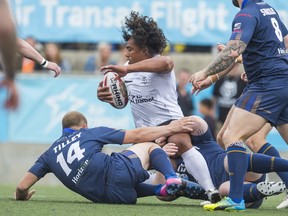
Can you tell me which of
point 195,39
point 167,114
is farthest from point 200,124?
point 195,39

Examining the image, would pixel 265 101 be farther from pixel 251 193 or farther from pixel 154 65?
pixel 154 65

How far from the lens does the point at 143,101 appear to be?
1028cm

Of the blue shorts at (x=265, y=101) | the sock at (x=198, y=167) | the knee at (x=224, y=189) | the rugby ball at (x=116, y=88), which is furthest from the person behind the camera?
the rugby ball at (x=116, y=88)

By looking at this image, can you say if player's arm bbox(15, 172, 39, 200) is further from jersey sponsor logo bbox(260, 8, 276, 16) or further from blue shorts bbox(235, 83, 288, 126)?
jersey sponsor logo bbox(260, 8, 276, 16)

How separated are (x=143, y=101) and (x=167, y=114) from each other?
29 centimetres

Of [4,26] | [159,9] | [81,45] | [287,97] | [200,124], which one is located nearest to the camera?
[4,26]

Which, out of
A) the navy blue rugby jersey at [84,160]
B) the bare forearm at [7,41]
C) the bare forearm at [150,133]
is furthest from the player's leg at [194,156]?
the bare forearm at [7,41]

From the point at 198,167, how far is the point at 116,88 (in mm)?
1350

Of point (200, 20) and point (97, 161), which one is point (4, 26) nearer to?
point (97, 161)

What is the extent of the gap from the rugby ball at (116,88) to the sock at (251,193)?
6.04 ft

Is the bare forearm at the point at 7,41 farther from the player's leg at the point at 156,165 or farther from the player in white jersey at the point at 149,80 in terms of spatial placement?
the player in white jersey at the point at 149,80

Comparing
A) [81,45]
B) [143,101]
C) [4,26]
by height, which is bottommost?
[81,45]

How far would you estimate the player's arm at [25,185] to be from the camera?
962cm

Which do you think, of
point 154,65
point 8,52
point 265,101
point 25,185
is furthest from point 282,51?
point 8,52
